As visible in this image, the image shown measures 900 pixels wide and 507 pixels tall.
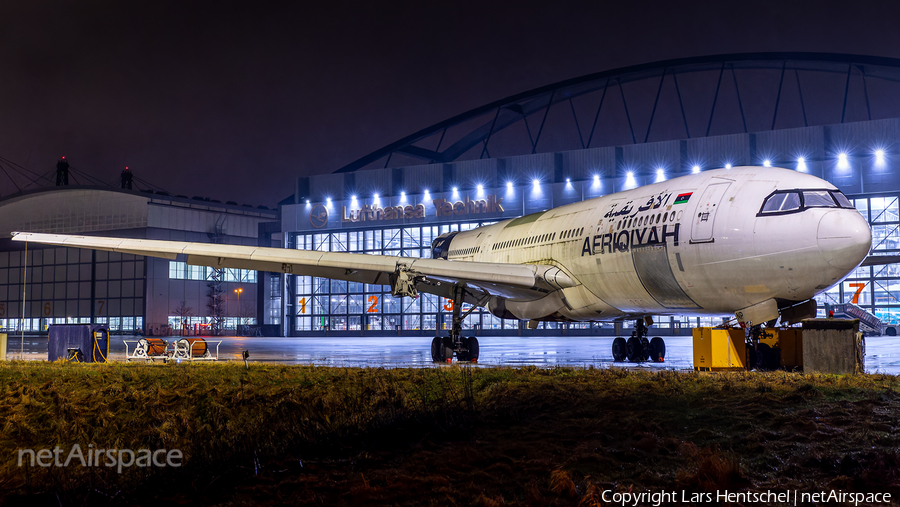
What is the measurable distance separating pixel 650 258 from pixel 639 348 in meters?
7.87

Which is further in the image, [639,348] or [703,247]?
[639,348]

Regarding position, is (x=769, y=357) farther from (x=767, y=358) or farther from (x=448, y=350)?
(x=448, y=350)

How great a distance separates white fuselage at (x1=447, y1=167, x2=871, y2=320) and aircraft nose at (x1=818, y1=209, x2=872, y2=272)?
2cm

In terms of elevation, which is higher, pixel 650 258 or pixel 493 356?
pixel 650 258

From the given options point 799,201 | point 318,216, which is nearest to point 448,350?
point 799,201

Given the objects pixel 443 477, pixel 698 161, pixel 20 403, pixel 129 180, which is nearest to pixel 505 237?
pixel 20 403

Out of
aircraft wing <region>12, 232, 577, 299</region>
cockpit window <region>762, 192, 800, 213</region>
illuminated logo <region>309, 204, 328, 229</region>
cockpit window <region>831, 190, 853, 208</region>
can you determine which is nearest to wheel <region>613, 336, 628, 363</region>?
aircraft wing <region>12, 232, 577, 299</region>

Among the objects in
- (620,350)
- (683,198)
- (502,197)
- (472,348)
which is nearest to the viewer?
(683,198)

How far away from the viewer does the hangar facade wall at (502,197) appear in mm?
55156

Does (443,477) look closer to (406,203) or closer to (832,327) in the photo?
(832,327)

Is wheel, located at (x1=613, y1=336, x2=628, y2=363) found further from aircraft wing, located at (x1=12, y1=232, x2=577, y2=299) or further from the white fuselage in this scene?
aircraft wing, located at (x1=12, y1=232, x2=577, y2=299)

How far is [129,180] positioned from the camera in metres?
112

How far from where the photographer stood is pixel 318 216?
76812 mm

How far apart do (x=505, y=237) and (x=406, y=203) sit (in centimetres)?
4981
